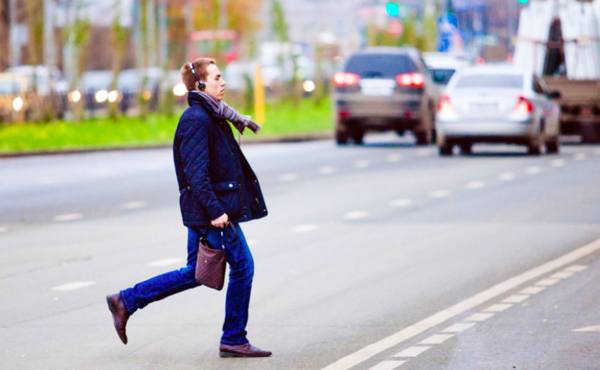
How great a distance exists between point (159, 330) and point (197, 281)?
132 cm

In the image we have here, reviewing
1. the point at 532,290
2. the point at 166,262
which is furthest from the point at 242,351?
the point at 166,262

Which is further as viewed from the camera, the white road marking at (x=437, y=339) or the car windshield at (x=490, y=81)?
the car windshield at (x=490, y=81)

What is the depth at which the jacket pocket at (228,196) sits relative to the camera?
1003 centimetres

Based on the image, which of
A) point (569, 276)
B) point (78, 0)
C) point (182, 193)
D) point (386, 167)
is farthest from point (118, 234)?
point (78, 0)

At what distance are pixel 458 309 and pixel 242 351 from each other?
7.88 ft

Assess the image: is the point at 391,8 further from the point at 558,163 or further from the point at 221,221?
the point at 221,221

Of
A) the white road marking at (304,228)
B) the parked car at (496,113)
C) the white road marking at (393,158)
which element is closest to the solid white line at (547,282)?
the white road marking at (304,228)

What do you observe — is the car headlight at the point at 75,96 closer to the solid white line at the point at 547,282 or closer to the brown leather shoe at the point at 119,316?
the solid white line at the point at 547,282

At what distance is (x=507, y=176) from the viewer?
27500 mm

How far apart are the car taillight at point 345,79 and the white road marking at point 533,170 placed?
837 cm

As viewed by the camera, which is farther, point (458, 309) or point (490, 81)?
point (490, 81)

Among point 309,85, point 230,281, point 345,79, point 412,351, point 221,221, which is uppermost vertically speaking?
point 221,221

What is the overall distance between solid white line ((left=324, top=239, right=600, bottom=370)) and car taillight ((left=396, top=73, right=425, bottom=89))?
2117cm

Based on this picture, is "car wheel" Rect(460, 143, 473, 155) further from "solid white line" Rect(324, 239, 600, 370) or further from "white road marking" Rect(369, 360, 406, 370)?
"white road marking" Rect(369, 360, 406, 370)
